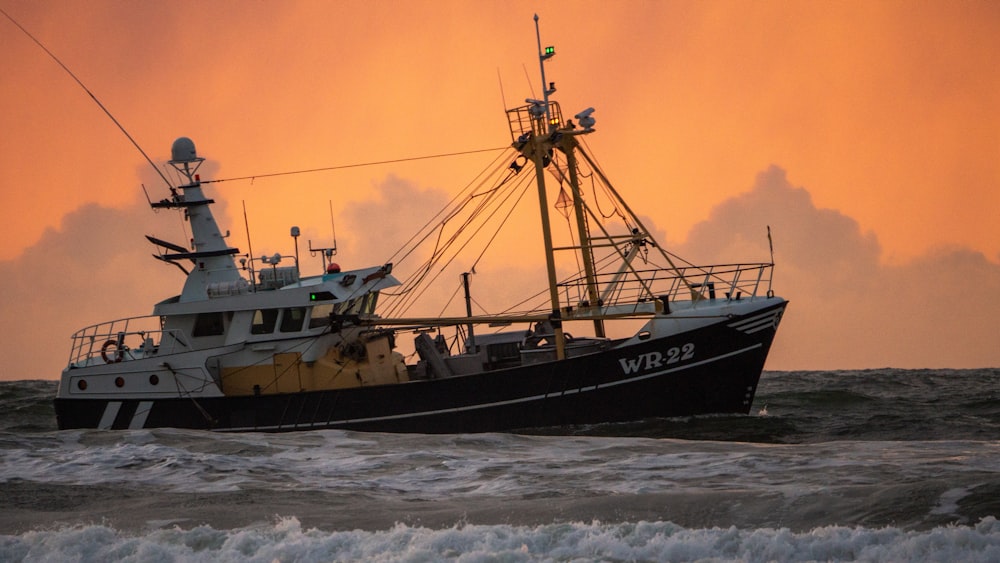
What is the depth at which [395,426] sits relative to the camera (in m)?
23.0

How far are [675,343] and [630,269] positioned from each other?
1891 mm

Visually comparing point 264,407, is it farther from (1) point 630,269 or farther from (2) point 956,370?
(2) point 956,370

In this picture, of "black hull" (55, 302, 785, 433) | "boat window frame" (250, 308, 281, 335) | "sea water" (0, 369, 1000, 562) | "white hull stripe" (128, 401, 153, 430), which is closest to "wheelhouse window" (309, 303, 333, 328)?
"boat window frame" (250, 308, 281, 335)

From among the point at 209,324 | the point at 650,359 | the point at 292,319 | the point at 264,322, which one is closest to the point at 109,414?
the point at 209,324

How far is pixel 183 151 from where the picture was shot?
25.7 m

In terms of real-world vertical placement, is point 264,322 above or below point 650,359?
above

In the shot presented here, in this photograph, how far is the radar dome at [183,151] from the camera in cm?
2567

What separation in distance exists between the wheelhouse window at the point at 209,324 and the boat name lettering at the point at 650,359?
27.0 ft

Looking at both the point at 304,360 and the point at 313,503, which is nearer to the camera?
the point at 313,503

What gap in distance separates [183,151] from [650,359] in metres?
10.9

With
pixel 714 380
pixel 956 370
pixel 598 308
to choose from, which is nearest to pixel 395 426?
pixel 598 308

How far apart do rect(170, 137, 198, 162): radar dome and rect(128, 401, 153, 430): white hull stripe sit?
5267mm

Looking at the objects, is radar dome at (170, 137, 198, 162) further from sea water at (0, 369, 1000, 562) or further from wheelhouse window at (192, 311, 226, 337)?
sea water at (0, 369, 1000, 562)

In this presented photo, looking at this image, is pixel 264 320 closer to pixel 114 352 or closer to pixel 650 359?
pixel 114 352
